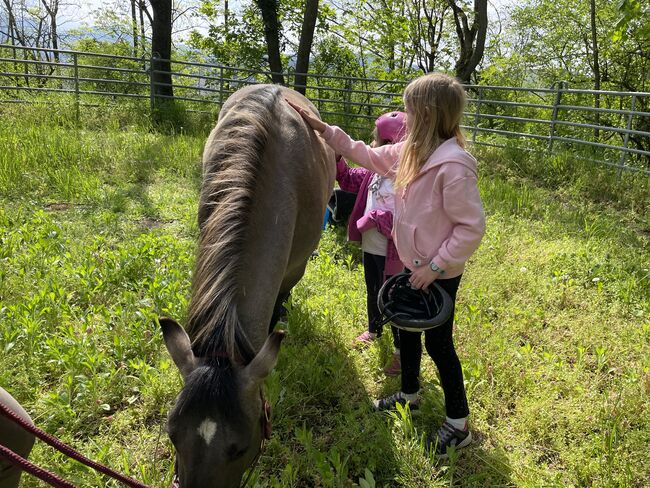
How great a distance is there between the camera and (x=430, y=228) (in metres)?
2.25

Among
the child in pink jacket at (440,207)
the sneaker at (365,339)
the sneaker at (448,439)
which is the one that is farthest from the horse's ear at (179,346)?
the sneaker at (365,339)

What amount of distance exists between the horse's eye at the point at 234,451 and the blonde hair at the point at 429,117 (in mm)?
1431

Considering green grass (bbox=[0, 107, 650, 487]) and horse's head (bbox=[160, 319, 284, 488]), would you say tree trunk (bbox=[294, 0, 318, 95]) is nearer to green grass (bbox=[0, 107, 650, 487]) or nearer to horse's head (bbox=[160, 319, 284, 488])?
green grass (bbox=[0, 107, 650, 487])

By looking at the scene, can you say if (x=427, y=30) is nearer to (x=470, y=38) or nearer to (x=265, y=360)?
(x=470, y=38)

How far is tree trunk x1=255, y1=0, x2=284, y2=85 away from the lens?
1402cm

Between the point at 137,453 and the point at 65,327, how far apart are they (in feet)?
4.21

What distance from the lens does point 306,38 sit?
12.4 metres

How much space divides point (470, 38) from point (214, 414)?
16.2 m

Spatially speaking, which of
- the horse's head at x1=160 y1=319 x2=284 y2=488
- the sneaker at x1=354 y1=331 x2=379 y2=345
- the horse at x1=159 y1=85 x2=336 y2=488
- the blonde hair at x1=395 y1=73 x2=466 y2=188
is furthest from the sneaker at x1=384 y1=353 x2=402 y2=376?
the horse's head at x1=160 y1=319 x2=284 y2=488

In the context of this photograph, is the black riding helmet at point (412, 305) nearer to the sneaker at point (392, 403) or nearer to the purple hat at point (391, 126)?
the sneaker at point (392, 403)

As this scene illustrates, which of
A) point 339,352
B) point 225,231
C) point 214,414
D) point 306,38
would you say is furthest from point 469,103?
point 214,414

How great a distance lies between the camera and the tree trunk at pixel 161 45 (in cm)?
1145

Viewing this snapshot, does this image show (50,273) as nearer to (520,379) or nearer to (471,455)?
(471,455)

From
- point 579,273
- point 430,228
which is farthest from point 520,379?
point 579,273
